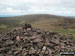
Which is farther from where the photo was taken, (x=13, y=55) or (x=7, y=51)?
(x=7, y=51)

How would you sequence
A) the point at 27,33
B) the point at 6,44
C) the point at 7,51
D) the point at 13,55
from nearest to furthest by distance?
1. the point at 13,55
2. the point at 7,51
3. the point at 6,44
4. the point at 27,33

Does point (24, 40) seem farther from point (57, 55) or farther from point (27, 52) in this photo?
point (57, 55)

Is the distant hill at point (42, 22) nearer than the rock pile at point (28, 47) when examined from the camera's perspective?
No

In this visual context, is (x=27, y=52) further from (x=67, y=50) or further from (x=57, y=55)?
(x=67, y=50)

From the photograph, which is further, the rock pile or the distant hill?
the distant hill

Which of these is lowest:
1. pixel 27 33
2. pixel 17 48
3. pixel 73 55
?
pixel 73 55

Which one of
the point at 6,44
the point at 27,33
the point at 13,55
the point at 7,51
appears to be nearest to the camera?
the point at 13,55

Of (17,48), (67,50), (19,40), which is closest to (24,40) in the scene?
(19,40)

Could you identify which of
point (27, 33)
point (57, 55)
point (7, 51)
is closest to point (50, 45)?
point (57, 55)

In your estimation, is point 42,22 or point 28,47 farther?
point 42,22

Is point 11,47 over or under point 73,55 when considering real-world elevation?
over
